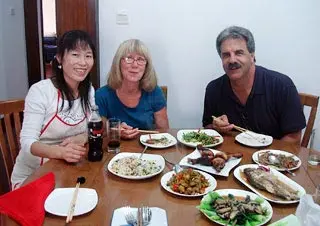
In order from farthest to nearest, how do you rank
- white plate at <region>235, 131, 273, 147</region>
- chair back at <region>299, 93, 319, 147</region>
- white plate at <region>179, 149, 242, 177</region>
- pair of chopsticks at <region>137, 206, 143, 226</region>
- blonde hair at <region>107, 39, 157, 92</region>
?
chair back at <region>299, 93, 319, 147</region> → blonde hair at <region>107, 39, 157, 92</region> → white plate at <region>235, 131, 273, 147</region> → white plate at <region>179, 149, 242, 177</region> → pair of chopsticks at <region>137, 206, 143, 226</region>

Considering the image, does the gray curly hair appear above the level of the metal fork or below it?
above

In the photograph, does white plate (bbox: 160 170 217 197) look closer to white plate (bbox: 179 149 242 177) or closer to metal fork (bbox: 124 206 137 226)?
white plate (bbox: 179 149 242 177)

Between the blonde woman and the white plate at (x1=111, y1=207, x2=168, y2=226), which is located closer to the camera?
the white plate at (x1=111, y1=207, x2=168, y2=226)

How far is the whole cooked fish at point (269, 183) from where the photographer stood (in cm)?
120

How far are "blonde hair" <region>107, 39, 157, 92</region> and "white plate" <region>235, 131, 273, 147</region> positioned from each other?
71cm

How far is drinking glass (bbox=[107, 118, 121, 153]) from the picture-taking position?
1.63 metres

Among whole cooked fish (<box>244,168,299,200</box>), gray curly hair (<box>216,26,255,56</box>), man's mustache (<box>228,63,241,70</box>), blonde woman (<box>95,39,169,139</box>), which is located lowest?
whole cooked fish (<box>244,168,299,200</box>)

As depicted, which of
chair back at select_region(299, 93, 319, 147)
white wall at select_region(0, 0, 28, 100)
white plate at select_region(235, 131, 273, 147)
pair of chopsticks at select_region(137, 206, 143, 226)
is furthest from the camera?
white wall at select_region(0, 0, 28, 100)

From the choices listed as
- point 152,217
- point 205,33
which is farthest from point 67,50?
point 205,33

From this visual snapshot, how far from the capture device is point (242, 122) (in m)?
2.23

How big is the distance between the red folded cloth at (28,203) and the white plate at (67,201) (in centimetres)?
2

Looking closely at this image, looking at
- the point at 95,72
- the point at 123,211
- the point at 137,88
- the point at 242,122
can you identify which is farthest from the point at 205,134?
the point at 95,72

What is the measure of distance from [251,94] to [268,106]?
14cm

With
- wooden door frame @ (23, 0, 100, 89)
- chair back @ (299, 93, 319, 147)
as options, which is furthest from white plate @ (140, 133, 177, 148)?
wooden door frame @ (23, 0, 100, 89)
